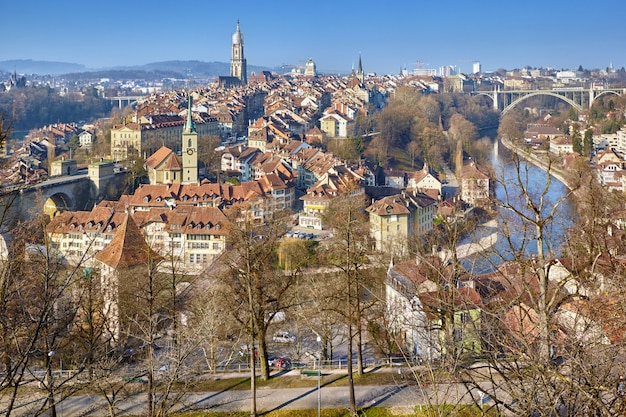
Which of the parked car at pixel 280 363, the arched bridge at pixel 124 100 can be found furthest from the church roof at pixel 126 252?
the arched bridge at pixel 124 100

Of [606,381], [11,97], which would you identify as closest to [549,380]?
[606,381]

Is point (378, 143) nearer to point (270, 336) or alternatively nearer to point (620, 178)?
point (620, 178)

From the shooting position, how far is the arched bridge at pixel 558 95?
44.2 m

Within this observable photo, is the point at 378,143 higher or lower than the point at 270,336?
higher

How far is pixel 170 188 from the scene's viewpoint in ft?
54.5

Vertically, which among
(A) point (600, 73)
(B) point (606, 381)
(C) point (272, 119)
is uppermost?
(A) point (600, 73)

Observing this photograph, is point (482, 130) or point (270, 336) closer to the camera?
point (270, 336)

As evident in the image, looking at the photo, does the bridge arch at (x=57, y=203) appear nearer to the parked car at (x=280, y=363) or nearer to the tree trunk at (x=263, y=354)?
the parked car at (x=280, y=363)

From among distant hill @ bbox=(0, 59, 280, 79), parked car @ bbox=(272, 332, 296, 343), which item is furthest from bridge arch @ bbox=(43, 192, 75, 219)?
distant hill @ bbox=(0, 59, 280, 79)

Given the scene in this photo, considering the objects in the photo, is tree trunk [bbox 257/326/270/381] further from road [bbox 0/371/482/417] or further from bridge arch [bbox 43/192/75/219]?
bridge arch [bbox 43/192/75/219]

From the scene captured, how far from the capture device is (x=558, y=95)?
148 ft

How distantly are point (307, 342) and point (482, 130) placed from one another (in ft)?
116

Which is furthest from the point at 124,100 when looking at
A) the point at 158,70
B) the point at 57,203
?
the point at 158,70

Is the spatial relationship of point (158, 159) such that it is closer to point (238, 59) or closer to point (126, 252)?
point (126, 252)
